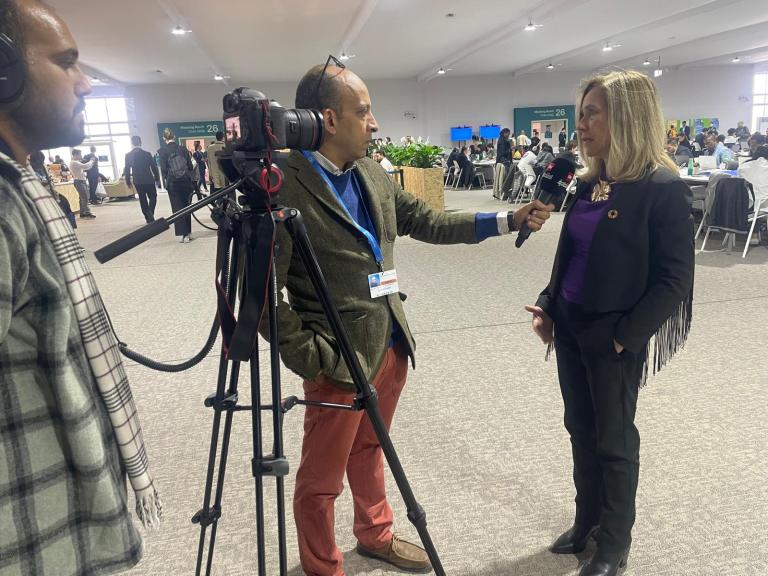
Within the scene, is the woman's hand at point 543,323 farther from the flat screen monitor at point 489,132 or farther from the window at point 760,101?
the window at point 760,101

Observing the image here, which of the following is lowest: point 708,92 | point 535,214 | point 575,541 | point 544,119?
point 575,541

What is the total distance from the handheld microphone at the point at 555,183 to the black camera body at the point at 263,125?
0.71m

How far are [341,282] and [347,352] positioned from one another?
0.85ft

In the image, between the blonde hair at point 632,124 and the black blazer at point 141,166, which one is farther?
the black blazer at point 141,166

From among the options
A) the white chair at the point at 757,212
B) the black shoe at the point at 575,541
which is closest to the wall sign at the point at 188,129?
the white chair at the point at 757,212

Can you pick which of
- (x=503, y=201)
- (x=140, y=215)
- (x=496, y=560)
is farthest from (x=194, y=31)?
(x=496, y=560)

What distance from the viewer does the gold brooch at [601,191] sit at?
1.44 meters

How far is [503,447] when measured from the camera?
7.45ft

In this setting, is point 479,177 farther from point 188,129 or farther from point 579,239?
point 579,239

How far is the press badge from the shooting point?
53.2 inches

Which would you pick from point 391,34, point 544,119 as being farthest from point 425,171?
point 544,119

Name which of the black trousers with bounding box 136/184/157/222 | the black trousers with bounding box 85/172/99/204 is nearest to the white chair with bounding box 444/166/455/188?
the black trousers with bounding box 136/184/157/222

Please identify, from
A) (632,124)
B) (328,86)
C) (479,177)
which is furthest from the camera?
(479,177)

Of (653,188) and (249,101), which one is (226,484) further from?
(653,188)
